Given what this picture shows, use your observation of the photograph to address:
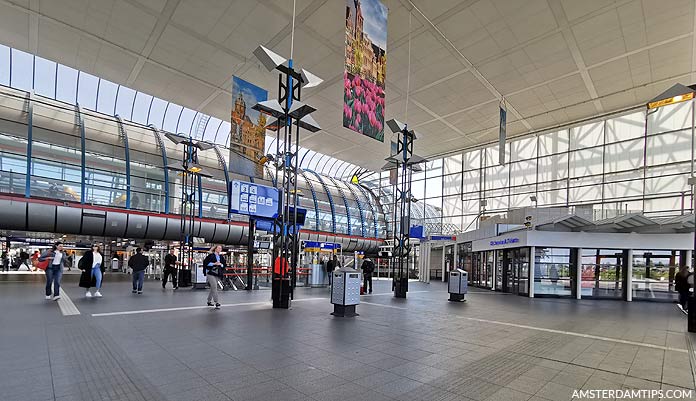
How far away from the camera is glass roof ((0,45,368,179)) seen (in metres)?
24.2

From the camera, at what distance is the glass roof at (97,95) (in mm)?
24250

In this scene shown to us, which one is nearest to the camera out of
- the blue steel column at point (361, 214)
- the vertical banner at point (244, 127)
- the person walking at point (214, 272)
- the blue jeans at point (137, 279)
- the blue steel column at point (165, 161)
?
the person walking at point (214, 272)

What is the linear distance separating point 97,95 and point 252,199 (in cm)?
1972

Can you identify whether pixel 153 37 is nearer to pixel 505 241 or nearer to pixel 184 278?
pixel 184 278

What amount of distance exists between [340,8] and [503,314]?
41.9 feet

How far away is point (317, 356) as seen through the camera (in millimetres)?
5254

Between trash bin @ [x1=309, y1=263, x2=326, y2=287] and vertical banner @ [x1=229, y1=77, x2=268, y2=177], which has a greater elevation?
vertical banner @ [x1=229, y1=77, x2=268, y2=177]

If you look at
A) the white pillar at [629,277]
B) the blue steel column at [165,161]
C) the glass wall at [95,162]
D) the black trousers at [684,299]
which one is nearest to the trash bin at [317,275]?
the glass wall at [95,162]

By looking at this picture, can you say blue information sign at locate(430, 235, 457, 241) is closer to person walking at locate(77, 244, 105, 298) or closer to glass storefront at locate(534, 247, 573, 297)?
glass storefront at locate(534, 247, 573, 297)

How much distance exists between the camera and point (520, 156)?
3153cm

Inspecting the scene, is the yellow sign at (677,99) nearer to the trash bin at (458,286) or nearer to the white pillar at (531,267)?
the trash bin at (458,286)

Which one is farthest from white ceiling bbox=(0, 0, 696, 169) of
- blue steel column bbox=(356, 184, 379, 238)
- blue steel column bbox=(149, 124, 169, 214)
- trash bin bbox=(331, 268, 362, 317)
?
blue steel column bbox=(356, 184, 379, 238)

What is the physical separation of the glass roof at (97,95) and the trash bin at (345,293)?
2411cm

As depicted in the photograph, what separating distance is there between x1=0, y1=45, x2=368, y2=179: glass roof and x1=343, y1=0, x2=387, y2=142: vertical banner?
21752mm
